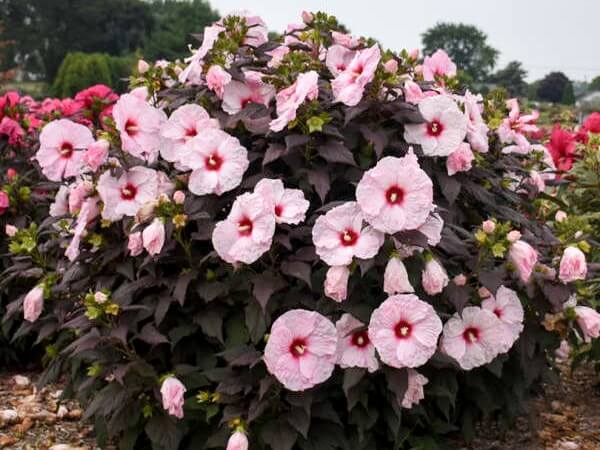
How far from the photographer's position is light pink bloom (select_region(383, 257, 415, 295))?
2.16 m

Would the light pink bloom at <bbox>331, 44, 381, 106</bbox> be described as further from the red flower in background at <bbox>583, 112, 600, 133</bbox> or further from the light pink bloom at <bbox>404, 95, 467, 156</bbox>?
the red flower in background at <bbox>583, 112, 600, 133</bbox>

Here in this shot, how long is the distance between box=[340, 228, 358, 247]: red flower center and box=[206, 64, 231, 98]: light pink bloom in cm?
66

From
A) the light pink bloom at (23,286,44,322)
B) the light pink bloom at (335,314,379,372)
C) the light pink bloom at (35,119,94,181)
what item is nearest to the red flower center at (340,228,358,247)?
the light pink bloom at (335,314,379,372)

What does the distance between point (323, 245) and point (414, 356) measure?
0.39 metres

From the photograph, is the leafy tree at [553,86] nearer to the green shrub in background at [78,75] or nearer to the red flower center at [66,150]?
the green shrub in background at [78,75]

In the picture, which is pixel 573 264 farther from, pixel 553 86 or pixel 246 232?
pixel 553 86

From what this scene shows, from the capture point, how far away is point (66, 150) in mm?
2783

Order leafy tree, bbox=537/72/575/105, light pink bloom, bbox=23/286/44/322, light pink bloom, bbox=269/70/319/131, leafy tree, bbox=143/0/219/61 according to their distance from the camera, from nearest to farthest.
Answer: light pink bloom, bbox=269/70/319/131, light pink bloom, bbox=23/286/44/322, leafy tree, bbox=143/0/219/61, leafy tree, bbox=537/72/575/105

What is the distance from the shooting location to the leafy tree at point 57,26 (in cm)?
5284

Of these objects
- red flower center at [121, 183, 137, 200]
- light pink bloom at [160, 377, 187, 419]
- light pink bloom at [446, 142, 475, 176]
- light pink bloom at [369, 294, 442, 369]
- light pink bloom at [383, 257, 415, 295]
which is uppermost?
light pink bloom at [446, 142, 475, 176]

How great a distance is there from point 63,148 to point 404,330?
4.36ft

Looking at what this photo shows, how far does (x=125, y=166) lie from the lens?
259cm

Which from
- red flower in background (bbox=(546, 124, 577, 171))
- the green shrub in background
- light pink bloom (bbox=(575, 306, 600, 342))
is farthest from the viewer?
the green shrub in background

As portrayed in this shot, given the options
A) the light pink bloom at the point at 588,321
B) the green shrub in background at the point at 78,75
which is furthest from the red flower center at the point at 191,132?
the green shrub in background at the point at 78,75
